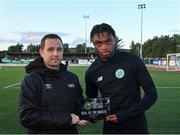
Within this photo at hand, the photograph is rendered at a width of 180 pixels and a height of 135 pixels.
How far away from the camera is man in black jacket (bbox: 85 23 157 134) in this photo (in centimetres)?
428

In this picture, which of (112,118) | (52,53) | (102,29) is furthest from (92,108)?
(102,29)

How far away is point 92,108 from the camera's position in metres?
3.91

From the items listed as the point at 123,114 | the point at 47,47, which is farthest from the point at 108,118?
the point at 47,47

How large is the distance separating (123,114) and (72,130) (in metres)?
0.53

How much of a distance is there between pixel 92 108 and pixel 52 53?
533 mm

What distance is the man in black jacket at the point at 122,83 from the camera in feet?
14.0

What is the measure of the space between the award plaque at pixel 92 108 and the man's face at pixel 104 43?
0.52 m

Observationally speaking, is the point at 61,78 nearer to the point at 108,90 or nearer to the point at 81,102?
the point at 81,102

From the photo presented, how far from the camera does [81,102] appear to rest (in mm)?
3967

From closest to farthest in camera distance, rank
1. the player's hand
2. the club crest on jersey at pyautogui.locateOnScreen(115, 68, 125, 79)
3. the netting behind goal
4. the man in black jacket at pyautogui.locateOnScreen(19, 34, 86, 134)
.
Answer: the man in black jacket at pyautogui.locateOnScreen(19, 34, 86, 134) → the player's hand → the club crest on jersey at pyautogui.locateOnScreen(115, 68, 125, 79) → the netting behind goal

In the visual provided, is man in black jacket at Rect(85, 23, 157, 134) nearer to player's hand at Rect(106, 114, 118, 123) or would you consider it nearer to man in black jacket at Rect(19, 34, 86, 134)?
player's hand at Rect(106, 114, 118, 123)

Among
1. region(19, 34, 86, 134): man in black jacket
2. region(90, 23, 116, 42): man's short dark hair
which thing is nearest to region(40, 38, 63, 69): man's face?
region(19, 34, 86, 134): man in black jacket

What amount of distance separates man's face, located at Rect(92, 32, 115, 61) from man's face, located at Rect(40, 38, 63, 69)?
47cm

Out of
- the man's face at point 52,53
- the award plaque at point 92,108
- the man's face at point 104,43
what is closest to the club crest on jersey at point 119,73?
the man's face at point 104,43
